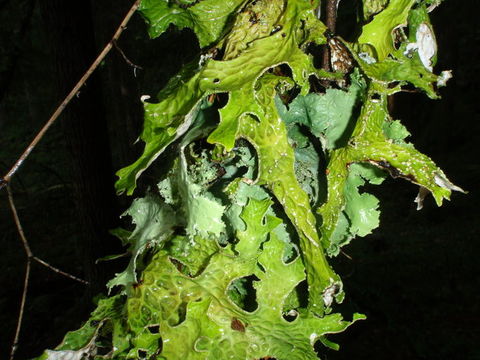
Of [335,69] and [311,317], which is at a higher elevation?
[335,69]

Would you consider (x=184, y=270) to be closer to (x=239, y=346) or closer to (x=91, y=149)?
(x=239, y=346)

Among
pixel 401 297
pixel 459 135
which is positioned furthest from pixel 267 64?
pixel 459 135

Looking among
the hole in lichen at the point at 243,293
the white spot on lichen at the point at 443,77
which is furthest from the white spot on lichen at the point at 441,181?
the hole in lichen at the point at 243,293

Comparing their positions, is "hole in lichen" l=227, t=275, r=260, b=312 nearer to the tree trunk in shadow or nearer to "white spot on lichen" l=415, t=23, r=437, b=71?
"white spot on lichen" l=415, t=23, r=437, b=71

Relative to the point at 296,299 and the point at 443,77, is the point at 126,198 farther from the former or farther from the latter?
the point at 443,77

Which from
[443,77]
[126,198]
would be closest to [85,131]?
[126,198]
